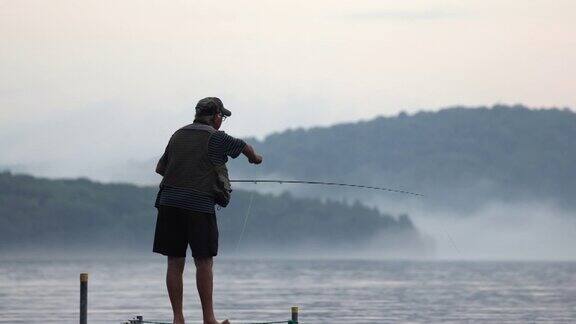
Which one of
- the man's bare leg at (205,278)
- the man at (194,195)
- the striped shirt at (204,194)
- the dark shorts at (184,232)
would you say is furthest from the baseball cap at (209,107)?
the man's bare leg at (205,278)

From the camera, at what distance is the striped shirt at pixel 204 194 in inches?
539

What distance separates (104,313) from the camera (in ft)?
156

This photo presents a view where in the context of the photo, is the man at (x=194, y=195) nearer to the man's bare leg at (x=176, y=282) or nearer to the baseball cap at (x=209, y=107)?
the man's bare leg at (x=176, y=282)

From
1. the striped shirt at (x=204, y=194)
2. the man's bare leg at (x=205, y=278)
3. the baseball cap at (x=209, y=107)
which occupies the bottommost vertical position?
the man's bare leg at (x=205, y=278)

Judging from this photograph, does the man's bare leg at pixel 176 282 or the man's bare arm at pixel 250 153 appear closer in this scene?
the man's bare arm at pixel 250 153

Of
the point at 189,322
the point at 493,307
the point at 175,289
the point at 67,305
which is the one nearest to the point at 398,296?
the point at 493,307

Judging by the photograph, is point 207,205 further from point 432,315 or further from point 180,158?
point 432,315

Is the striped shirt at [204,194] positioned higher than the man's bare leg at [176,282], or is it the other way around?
the striped shirt at [204,194]

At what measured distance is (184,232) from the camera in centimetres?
1376

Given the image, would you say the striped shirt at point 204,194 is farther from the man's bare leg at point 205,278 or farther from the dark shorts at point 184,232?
the man's bare leg at point 205,278

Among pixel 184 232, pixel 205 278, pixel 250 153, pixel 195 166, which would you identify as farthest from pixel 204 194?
pixel 205 278

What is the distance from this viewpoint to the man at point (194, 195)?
13.7 m

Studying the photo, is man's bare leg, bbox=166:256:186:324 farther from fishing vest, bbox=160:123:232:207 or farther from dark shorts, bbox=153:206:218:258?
fishing vest, bbox=160:123:232:207

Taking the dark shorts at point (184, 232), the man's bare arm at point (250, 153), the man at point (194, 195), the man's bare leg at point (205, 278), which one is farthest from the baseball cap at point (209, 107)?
the man's bare leg at point (205, 278)
